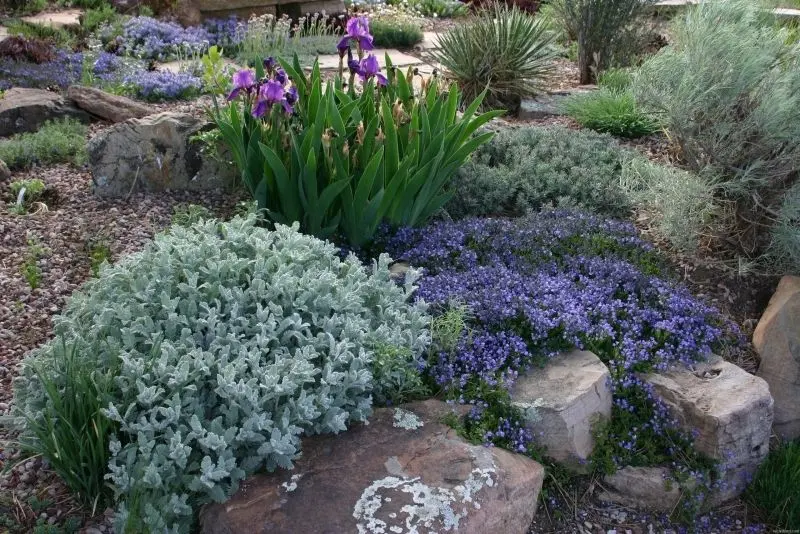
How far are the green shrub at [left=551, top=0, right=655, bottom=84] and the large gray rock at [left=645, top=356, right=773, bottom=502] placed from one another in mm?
5096

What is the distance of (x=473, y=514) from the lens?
246 centimetres

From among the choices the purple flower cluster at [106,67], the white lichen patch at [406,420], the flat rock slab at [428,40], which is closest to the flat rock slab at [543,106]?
the flat rock slab at [428,40]

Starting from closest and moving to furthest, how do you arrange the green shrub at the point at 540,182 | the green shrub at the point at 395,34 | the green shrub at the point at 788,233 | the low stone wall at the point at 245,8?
the green shrub at the point at 788,233 < the green shrub at the point at 540,182 < the low stone wall at the point at 245,8 < the green shrub at the point at 395,34

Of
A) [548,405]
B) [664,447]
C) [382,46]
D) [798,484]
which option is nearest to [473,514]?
[548,405]

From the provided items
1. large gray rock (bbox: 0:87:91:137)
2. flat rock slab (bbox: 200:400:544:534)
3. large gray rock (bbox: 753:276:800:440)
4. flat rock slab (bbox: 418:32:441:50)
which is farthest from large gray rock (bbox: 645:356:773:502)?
flat rock slab (bbox: 418:32:441:50)

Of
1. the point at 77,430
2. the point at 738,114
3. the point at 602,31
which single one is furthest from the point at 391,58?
the point at 77,430

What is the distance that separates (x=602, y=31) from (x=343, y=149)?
4868 millimetres

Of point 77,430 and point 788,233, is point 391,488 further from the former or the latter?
point 788,233

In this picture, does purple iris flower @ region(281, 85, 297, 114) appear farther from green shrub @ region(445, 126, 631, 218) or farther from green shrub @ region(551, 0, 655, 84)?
green shrub @ region(551, 0, 655, 84)

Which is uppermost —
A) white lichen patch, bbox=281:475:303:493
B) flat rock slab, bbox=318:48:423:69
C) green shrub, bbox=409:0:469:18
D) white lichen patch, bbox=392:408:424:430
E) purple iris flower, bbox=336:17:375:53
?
green shrub, bbox=409:0:469:18

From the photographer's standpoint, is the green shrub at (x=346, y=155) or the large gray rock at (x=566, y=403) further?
the green shrub at (x=346, y=155)

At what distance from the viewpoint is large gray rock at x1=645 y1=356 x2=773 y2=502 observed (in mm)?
2934

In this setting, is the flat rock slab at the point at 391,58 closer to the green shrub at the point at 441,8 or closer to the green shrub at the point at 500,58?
the green shrub at the point at 500,58

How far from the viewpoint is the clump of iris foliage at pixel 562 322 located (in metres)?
2.93
